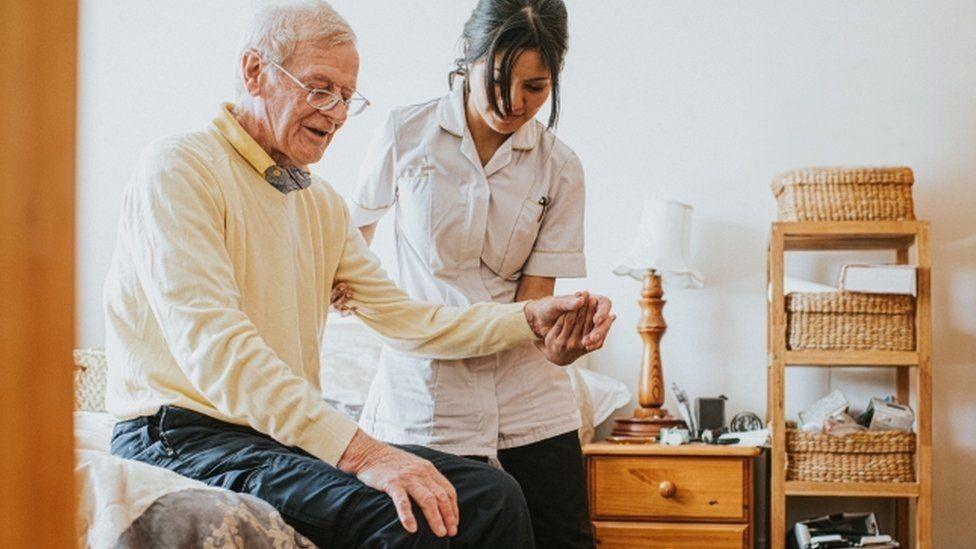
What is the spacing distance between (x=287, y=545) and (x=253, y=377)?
195 millimetres

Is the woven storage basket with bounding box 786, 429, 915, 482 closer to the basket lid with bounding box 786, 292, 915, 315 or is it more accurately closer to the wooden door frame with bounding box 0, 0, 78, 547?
the basket lid with bounding box 786, 292, 915, 315

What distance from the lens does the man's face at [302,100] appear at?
1.52 meters

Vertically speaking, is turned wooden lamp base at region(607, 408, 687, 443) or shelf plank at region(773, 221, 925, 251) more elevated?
shelf plank at region(773, 221, 925, 251)

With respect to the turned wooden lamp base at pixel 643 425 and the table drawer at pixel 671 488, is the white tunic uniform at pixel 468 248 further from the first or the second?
the turned wooden lamp base at pixel 643 425

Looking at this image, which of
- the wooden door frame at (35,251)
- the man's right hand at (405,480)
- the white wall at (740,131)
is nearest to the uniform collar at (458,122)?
the man's right hand at (405,480)

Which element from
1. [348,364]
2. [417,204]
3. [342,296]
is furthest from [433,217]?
[348,364]

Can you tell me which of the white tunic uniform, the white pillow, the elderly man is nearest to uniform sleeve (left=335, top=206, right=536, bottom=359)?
the elderly man

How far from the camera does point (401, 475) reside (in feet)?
4.08

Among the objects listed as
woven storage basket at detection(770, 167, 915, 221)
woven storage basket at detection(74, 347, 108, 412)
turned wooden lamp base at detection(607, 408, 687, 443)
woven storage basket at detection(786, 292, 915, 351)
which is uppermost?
woven storage basket at detection(770, 167, 915, 221)

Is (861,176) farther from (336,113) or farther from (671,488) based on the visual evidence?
(336,113)

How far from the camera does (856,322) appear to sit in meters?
3.09

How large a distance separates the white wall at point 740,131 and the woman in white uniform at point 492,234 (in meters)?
1.65

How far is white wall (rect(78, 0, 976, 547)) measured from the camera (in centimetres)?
345

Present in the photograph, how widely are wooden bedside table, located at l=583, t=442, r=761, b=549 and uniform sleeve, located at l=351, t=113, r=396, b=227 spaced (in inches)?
51.1
